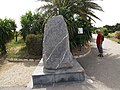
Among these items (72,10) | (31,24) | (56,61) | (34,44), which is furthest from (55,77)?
(31,24)

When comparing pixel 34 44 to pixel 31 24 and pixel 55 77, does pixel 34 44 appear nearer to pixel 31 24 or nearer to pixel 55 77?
pixel 31 24

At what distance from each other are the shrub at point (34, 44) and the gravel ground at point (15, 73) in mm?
1441

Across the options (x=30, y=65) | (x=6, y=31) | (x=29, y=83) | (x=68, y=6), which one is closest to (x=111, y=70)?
(x=29, y=83)

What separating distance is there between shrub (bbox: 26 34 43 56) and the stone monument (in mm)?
4864

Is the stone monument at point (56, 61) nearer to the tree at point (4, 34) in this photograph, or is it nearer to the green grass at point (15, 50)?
the green grass at point (15, 50)

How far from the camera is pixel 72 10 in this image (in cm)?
1440

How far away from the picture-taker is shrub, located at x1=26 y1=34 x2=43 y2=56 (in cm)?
1345

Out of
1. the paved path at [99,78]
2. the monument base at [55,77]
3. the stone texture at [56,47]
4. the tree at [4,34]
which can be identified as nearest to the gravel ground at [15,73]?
the monument base at [55,77]

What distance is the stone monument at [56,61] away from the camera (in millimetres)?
7842

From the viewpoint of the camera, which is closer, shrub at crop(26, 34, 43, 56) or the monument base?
the monument base

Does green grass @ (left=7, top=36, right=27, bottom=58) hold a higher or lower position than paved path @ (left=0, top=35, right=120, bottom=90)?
higher

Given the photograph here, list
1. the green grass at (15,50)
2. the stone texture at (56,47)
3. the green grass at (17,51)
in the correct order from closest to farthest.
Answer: the stone texture at (56,47), the green grass at (17,51), the green grass at (15,50)

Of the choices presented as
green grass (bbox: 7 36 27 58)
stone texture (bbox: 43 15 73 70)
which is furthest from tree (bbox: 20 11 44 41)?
stone texture (bbox: 43 15 73 70)

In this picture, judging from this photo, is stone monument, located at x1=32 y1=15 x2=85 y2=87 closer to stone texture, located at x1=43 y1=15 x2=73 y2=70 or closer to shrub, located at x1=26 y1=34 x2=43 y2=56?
stone texture, located at x1=43 y1=15 x2=73 y2=70
